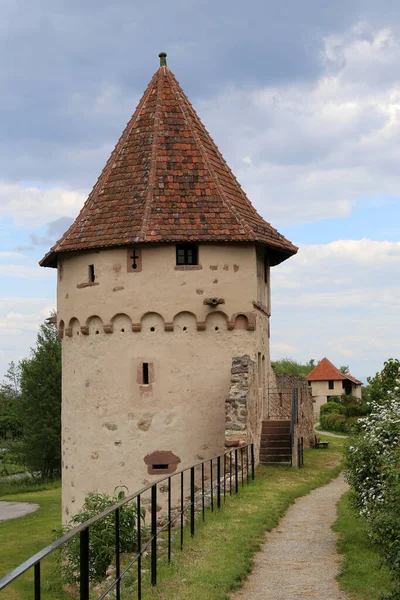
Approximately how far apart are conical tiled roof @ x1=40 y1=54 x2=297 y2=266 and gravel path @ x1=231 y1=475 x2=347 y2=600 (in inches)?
302

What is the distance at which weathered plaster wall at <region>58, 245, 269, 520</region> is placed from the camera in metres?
18.8

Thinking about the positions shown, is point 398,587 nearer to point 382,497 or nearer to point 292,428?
point 382,497

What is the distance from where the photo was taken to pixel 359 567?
959cm

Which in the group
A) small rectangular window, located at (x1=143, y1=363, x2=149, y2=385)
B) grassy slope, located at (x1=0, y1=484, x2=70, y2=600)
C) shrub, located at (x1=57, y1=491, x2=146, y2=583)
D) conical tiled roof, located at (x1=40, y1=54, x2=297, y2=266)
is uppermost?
conical tiled roof, located at (x1=40, y1=54, x2=297, y2=266)

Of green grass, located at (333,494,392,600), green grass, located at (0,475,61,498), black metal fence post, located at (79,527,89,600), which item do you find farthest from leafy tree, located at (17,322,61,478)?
black metal fence post, located at (79,527,89,600)

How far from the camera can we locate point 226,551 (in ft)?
Result: 34.2

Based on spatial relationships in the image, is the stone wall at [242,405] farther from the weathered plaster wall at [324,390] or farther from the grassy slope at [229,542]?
the weathered plaster wall at [324,390]

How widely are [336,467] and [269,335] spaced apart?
4.26 m

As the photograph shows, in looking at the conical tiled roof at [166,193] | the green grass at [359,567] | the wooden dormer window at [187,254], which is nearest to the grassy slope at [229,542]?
the green grass at [359,567]

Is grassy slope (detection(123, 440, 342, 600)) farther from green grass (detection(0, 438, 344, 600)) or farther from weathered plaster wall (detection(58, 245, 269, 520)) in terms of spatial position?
weathered plaster wall (detection(58, 245, 269, 520))

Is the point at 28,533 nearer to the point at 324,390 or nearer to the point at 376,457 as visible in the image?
the point at 376,457

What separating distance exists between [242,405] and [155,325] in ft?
9.87

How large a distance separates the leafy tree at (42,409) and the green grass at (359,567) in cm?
3491

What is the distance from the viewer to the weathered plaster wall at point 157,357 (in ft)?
61.7
